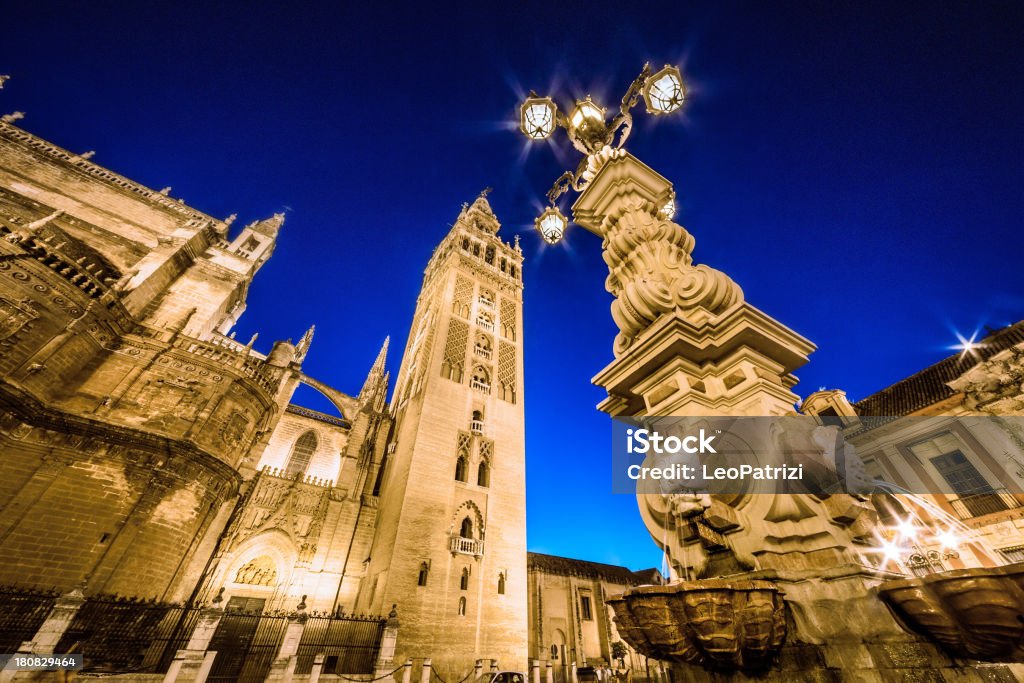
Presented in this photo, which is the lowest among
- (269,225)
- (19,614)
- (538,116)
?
(19,614)

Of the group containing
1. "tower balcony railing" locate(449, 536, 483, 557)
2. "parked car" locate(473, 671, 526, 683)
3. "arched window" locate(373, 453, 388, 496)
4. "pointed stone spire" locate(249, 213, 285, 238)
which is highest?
"pointed stone spire" locate(249, 213, 285, 238)

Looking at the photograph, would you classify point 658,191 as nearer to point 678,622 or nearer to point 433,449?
point 678,622

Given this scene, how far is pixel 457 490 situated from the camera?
1748 cm

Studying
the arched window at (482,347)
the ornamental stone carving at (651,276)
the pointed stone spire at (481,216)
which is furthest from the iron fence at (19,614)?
the pointed stone spire at (481,216)

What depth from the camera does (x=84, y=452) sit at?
10922 mm

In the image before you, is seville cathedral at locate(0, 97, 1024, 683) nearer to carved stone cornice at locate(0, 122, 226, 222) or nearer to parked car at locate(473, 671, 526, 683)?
carved stone cornice at locate(0, 122, 226, 222)

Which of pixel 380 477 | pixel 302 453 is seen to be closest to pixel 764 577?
pixel 380 477

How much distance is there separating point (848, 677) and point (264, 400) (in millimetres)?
18894

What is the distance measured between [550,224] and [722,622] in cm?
496

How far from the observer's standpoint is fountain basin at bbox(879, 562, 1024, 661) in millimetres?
1369

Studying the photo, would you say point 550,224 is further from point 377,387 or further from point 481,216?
point 481,216

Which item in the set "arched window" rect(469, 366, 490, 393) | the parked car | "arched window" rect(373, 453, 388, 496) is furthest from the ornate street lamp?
"arched window" rect(373, 453, 388, 496)

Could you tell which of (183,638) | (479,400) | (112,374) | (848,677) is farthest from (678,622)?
(479,400)

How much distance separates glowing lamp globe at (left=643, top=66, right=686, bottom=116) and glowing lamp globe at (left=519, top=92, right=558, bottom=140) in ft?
3.83
